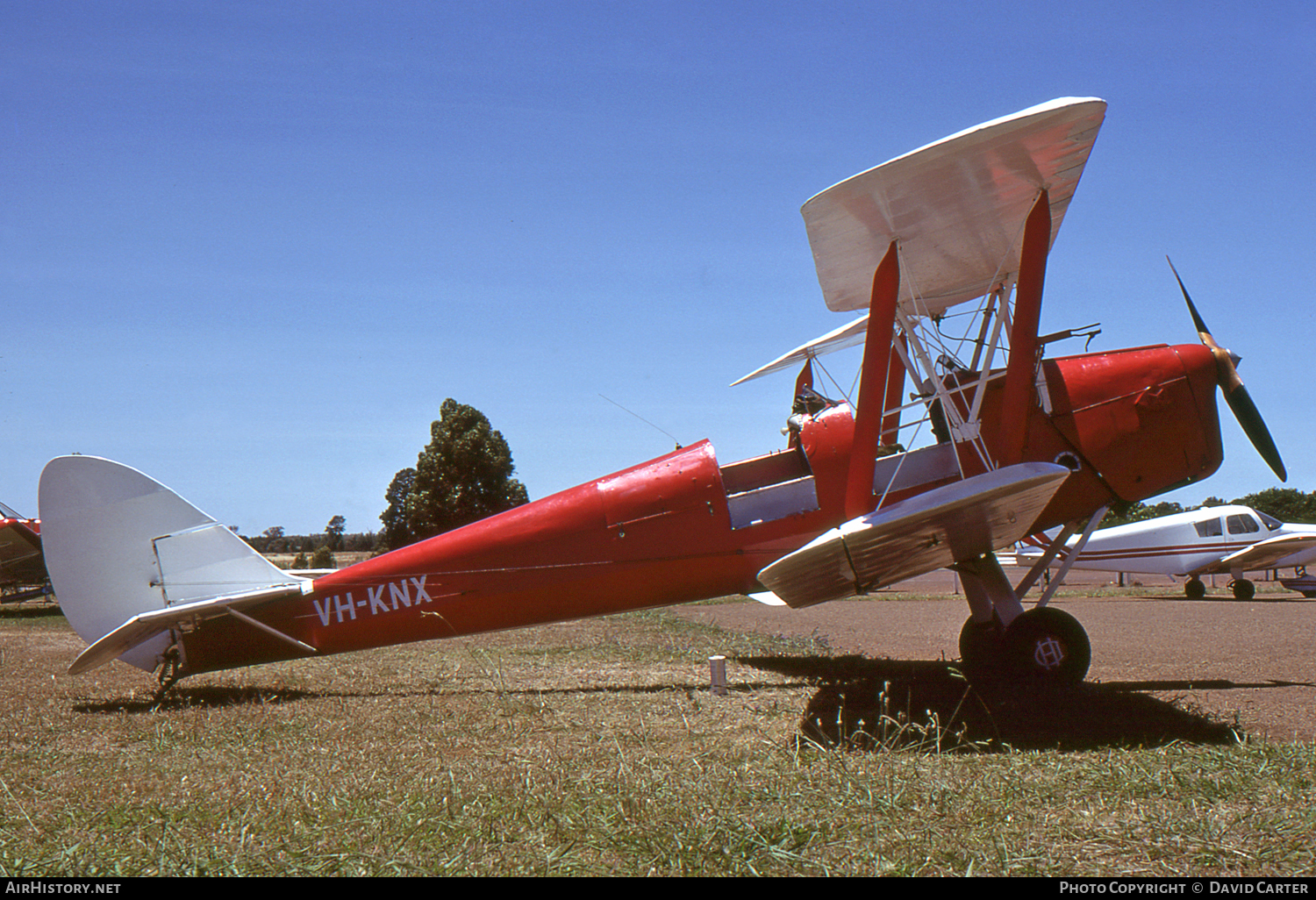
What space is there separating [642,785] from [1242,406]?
5.63 meters

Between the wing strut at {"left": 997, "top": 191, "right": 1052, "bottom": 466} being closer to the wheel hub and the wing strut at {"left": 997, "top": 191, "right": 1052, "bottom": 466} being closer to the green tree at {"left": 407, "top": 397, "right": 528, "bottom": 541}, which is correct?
the wheel hub

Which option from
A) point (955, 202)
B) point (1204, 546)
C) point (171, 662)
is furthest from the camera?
point (1204, 546)

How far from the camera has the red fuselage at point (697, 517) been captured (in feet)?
20.9

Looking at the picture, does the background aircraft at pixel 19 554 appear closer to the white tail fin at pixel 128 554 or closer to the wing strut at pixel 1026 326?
the white tail fin at pixel 128 554

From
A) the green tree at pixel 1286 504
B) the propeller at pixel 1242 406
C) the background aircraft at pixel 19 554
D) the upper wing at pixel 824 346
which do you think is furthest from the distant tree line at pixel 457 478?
the green tree at pixel 1286 504

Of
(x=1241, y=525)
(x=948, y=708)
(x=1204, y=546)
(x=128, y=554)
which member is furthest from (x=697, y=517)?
(x=1241, y=525)

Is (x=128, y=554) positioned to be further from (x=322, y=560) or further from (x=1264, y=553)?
(x=322, y=560)

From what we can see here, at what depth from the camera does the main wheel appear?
234 inches

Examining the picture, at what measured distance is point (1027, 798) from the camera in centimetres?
346

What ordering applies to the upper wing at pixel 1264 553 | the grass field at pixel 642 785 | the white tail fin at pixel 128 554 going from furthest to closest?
the upper wing at pixel 1264 553 → the white tail fin at pixel 128 554 → the grass field at pixel 642 785

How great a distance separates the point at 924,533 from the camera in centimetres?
541

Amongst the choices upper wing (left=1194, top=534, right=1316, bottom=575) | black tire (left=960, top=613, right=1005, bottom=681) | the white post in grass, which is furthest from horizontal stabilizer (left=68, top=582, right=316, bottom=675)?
upper wing (left=1194, top=534, right=1316, bottom=575)

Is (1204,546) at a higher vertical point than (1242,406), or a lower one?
lower

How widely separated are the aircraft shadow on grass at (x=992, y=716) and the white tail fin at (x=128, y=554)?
177 inches
